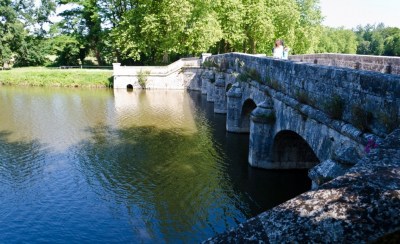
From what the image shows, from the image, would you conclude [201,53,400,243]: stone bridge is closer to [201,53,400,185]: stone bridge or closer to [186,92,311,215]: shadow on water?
[201,53,400,185]: stone bridge

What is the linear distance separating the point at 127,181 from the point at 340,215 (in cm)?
1163

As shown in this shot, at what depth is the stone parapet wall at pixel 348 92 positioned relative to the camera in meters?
6.39

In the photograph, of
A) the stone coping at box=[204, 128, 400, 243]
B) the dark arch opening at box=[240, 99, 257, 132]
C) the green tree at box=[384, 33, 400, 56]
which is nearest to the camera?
the stone coping at box=[204, 128, 400, 243]

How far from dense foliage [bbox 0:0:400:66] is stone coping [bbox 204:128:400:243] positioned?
35.8 meters

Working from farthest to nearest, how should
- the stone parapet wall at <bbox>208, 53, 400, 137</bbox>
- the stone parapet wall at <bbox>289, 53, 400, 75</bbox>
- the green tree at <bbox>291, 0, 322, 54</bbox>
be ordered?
the green tree at <bbox>291, 0, 322, 54</bbox> < the stone parapet wall at <bbox>289, 53, 400, 75</bbox> < the stone parapet wall at <bbox>208, 53, 400, 137</bbox>

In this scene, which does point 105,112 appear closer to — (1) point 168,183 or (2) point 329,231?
(1) point 168,183

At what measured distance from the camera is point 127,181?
13602mm

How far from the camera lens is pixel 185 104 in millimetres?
30516

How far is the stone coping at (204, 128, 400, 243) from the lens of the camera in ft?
8.23

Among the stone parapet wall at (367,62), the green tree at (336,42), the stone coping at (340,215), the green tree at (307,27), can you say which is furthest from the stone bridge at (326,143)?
the green tree at (336,42)

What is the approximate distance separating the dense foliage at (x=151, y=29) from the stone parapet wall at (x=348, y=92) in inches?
1088

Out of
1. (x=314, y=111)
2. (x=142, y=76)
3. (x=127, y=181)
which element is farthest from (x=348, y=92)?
(x=142, y=76)

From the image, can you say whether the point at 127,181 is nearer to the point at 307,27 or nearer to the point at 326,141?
the point at 326,141

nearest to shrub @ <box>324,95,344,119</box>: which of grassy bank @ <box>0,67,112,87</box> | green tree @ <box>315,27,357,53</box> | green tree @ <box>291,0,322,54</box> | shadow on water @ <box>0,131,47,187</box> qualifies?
shadow on water @ <box>0,131,47,187</box>
